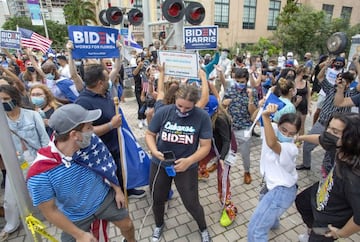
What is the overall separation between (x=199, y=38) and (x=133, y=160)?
2928 mm

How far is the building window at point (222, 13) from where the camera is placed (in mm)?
32062

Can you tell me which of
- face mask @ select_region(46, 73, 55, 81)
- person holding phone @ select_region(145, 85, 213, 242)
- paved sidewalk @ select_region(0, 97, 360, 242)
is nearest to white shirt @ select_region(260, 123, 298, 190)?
person holding phone @ select_region(145, 85, 213, 242)

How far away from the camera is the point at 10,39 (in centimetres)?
652

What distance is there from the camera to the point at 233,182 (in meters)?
4.27

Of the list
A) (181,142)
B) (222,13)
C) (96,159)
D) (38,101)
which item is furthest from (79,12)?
(96,159)

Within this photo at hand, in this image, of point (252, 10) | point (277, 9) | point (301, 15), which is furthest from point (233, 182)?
point (277, 9)

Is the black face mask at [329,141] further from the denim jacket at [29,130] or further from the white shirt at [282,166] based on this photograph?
the denim jacket at [29,130]

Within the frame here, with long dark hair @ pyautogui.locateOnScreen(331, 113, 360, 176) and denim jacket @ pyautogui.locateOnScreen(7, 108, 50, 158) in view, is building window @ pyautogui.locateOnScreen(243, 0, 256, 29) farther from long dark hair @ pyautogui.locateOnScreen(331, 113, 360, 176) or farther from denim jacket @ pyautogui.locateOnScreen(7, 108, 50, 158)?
long dark hair @ pyautogui.locateOnScreen(331, 113, 360, 176)

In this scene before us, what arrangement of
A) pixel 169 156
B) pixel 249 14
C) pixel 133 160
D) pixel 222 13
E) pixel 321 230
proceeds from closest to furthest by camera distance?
pixel 321 230, pixel 169 156, pixel 133 160, pixel 222 13, pixel 249 14

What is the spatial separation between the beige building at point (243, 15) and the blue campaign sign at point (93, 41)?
27.6 meters

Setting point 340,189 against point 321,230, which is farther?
point 321,230

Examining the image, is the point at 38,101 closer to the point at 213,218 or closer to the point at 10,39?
the point at 213,218

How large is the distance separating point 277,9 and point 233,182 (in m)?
40.3

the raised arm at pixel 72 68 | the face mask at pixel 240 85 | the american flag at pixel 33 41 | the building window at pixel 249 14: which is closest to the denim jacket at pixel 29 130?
the raised arm at pixel 72 68
